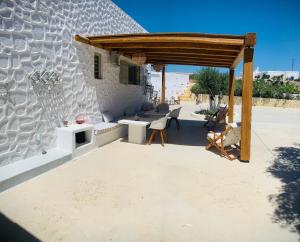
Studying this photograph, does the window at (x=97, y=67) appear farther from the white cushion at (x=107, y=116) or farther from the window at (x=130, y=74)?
the window at (x=130, y=74)

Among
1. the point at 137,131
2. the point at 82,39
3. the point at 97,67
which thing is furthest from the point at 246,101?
the point at 97,67

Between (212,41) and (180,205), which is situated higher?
(212,41)

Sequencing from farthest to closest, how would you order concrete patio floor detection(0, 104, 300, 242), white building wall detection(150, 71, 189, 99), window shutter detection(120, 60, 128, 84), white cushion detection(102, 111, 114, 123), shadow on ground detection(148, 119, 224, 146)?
white building wall detection(150, 71, 189, 99), window shutter detection(120, 60, 128, 84), white cushion detection(102, 111, 114, 123), shadow on ground detection(148, 119, 224, 146), concrete patio floor detection(0, 104, 300, 242)

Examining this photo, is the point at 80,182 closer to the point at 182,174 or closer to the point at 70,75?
the point at 182,174

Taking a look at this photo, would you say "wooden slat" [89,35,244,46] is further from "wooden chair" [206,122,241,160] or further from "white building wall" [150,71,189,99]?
"white building wall" [150,71,189,99]

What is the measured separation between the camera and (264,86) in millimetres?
26750

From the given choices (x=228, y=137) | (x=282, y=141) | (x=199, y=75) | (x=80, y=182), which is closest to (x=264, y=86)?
(x=199, y=75)

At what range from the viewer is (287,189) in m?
4.89

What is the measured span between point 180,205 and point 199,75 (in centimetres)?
1421

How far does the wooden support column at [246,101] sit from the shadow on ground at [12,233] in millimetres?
5121

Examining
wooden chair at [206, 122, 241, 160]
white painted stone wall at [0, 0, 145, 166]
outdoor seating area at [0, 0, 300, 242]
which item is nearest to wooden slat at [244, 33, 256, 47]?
outdoor seating area at [0, 0, 300, 242]

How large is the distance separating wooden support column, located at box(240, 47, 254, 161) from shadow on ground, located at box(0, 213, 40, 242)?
5.12 m

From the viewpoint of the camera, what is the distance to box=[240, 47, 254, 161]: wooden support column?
20.4 ft

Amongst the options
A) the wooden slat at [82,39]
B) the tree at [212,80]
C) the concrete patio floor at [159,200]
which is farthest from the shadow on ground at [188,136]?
the tree at [212,80]
